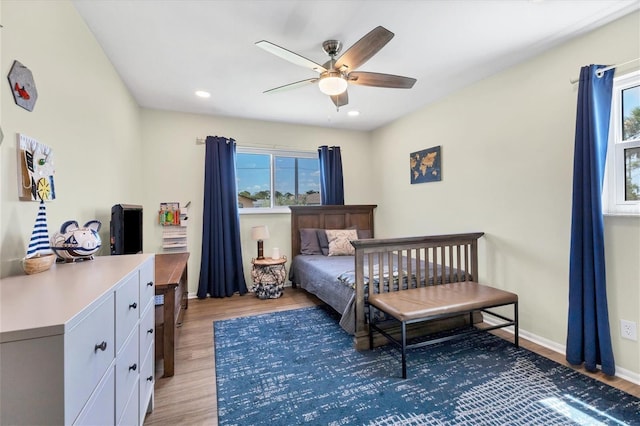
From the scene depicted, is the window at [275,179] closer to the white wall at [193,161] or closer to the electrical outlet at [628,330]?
the white wall at [193,161]

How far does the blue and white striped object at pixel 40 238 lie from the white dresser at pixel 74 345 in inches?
3.9

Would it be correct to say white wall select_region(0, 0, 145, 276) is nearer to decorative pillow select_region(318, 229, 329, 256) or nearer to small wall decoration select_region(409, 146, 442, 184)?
decorative pillow select_region(318, 229, 329, 256)

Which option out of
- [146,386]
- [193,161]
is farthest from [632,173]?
[193,161]

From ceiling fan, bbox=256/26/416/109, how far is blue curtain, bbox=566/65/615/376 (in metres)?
1.23

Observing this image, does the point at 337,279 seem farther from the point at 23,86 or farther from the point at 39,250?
the point at 23,86

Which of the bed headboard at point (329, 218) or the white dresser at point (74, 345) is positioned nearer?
the white dresser at point (74, 345)

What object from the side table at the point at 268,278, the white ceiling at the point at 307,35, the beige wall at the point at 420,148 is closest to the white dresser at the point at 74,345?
the beige wall at the point at 420,148

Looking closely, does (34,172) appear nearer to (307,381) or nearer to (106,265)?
(106,265)

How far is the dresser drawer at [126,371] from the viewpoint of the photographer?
1.05 metres

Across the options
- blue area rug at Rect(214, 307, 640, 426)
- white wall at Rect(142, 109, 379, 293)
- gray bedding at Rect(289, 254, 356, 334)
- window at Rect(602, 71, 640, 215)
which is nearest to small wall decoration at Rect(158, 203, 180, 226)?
white wall at Rect(142, 109, 379, 293)

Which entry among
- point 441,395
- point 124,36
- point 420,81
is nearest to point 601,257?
point 441,395

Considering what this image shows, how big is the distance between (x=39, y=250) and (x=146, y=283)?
465 millimetres

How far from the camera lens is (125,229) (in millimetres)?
2199

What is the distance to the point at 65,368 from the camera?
0.66 m
